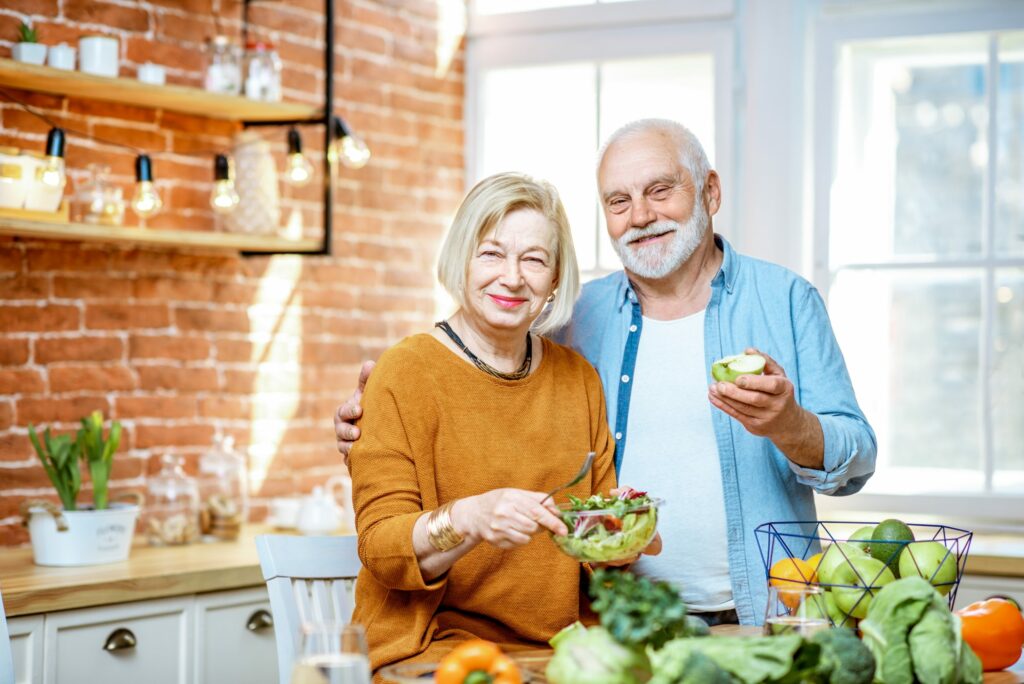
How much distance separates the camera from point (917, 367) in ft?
13.0

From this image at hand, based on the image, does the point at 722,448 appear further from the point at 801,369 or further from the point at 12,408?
the point at 12,408

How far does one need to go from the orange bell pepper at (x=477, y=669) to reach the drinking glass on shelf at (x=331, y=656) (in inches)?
5.1

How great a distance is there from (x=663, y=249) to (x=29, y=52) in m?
1.65

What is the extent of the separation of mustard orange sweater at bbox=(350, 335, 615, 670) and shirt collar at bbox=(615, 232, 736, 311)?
39cm

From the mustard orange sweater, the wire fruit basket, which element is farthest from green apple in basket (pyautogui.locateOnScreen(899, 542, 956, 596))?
the mustard orange sweater

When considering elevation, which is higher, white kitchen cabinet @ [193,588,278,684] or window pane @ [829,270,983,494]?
window pane @ [829,270,983,494]

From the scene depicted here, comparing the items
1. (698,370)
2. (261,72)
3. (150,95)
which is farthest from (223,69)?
(698,370)

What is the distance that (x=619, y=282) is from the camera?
8.68ft

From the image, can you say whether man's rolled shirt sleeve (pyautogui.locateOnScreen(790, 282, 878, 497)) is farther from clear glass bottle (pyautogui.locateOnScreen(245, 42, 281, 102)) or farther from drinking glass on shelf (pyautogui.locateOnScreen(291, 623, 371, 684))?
clear glass bottle (pyautogui.locateOnScreen(245, 42, 281, 102))

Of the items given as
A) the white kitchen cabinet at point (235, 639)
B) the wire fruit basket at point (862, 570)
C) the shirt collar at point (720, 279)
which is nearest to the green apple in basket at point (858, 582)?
the wire fruit basket at point (862, 570)

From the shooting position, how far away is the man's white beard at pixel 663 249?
98.3 inches

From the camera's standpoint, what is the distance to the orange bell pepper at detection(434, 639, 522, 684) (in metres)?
1.40

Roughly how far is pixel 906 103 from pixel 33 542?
9.35 ft

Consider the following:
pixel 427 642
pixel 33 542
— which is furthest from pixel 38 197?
pixel 427 642
